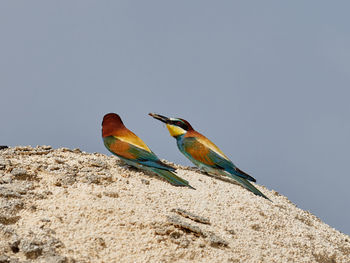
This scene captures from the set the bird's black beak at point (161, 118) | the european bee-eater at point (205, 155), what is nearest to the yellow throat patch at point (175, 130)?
the european bee-eater at point (205, 155)

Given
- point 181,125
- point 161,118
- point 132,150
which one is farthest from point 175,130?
point 132,150

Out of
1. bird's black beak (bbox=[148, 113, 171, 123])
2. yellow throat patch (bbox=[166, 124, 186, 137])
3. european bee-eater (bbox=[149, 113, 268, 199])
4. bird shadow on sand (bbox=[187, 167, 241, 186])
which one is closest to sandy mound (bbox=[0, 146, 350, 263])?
european bee-eater (bbox=[149, 113, 268, 199])

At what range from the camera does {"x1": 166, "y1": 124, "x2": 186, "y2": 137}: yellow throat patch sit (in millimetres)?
11242

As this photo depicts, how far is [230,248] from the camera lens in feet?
24.8

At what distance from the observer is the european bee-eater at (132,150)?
9.61m

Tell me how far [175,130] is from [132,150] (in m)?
1.78

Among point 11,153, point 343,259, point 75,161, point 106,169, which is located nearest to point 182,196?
point 106,169

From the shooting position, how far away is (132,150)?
973 cm

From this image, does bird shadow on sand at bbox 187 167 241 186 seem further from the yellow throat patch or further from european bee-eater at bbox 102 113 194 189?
european bee-eater at bbox 102 113 194 189

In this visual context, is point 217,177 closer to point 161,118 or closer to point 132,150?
point 161,118

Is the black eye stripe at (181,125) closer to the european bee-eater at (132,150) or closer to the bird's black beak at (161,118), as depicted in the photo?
the bird's black beak at (161,118)

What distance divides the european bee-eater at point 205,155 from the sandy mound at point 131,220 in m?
0.44

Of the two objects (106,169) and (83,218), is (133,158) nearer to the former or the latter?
(106,169)

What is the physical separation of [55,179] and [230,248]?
305 cm
